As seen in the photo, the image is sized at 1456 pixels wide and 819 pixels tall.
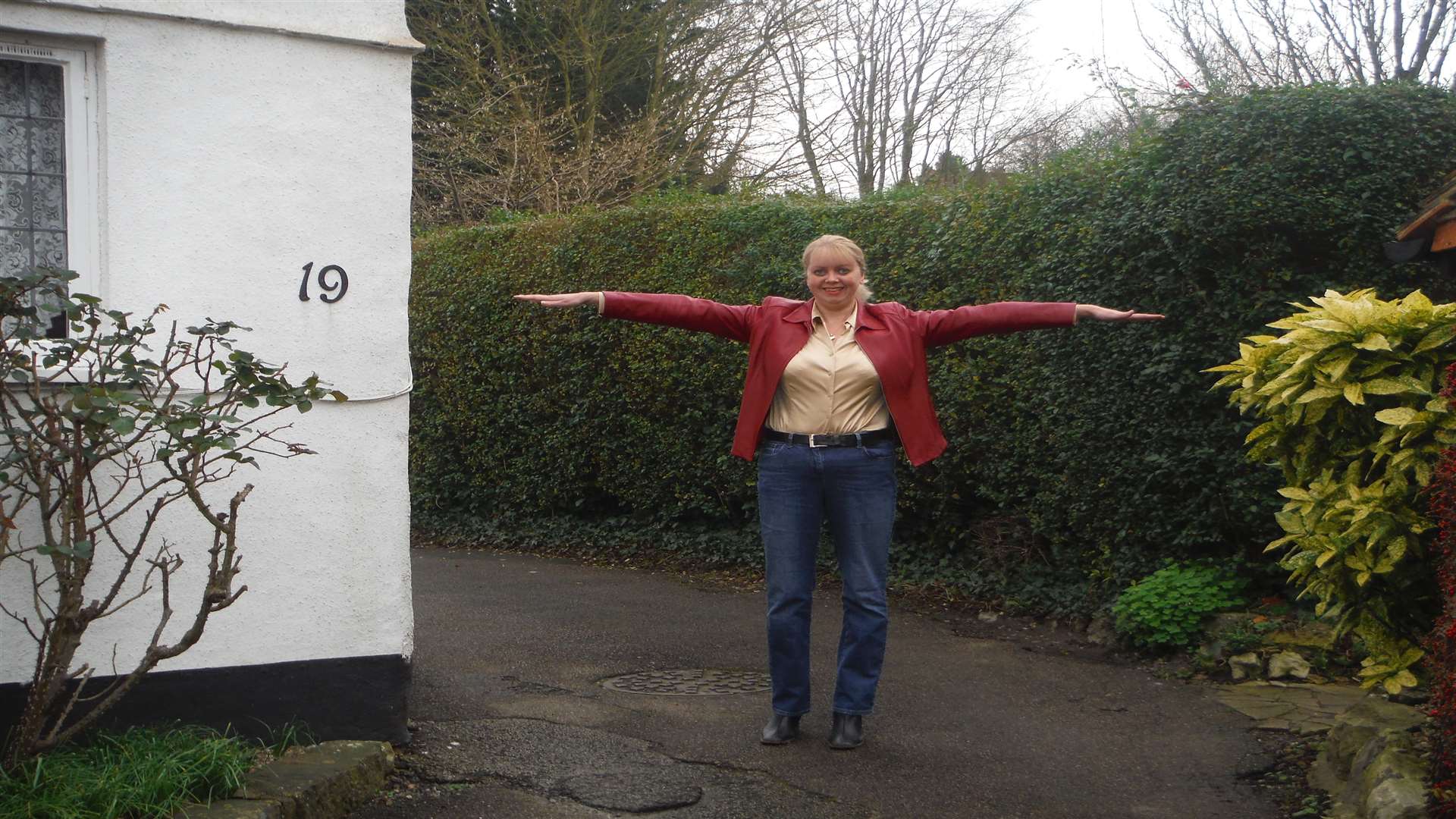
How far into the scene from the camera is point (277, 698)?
4.36 metres

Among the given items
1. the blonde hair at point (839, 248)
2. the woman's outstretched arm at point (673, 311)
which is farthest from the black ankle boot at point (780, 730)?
the blonde hair at point (839, 248)

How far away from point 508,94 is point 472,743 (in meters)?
14.2

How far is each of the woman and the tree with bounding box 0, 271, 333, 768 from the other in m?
1.18

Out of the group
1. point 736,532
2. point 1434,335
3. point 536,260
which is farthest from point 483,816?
point 536,260

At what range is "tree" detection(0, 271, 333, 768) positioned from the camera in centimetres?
351

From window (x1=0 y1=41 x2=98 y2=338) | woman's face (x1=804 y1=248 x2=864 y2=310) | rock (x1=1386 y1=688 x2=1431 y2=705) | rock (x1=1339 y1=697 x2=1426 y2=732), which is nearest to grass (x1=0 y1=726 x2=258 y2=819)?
window (x1=0 y1=41 x2=98 y2=338)

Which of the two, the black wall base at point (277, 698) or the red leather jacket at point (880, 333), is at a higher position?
the red leather jacket at point (880, 333)

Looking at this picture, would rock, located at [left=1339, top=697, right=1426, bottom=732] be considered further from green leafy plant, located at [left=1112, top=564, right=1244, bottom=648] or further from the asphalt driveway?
green leafy plant, located at [left=1112, top=564, right=1244, bottom=648]

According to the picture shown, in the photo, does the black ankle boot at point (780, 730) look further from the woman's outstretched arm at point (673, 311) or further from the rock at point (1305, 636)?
the rock at point (1305, 636)

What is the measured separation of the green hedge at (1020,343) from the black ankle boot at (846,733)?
2513 millimetres

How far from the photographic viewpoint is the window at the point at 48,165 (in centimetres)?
409

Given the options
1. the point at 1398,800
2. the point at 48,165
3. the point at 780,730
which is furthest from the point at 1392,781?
the point at 48,165

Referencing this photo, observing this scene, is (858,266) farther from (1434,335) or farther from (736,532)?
(736,532)

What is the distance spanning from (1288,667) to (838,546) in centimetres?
237
